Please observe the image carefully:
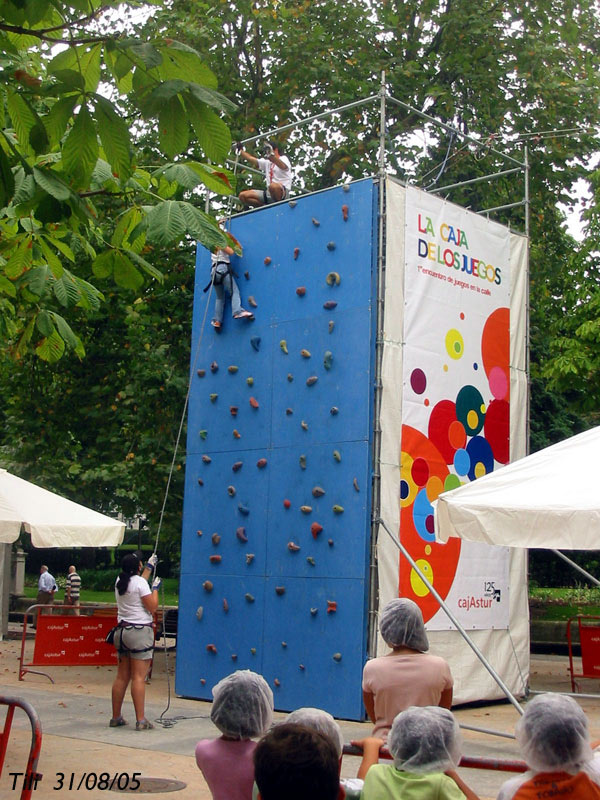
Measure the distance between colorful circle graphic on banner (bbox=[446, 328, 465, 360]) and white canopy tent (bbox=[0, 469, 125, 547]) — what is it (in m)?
4.98

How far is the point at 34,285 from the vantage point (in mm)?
7008

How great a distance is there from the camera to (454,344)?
12742 mm

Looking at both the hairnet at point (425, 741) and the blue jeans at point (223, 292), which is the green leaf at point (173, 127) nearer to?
the hairnet at point (425, 741)

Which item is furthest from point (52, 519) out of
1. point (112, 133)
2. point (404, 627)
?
point (112, 133)

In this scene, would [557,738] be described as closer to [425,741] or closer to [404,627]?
[425,741]

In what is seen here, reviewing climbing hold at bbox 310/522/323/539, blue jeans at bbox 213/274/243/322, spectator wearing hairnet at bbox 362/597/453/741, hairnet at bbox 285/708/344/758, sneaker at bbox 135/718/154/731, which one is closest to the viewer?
hairnet at bbox 285/708/344/758

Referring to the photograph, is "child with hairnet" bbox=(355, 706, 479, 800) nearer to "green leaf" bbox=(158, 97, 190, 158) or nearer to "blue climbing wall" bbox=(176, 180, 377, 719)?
"green leaf" bbox=(158, 97, 190, 158)

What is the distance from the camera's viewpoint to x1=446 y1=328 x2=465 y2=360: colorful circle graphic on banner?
1266 cm

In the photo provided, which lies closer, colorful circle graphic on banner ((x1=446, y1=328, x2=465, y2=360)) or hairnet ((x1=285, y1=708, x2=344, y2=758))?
hairnet ((x1=285, y1=708, x2=344, y2=758))

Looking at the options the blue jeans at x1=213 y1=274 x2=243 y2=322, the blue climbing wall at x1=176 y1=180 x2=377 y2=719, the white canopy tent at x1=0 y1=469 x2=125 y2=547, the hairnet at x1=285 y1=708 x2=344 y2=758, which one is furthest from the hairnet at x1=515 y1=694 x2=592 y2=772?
the blue jeans at x1=213 y1=274 x2=243 y2=322

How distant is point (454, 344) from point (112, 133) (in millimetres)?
8546

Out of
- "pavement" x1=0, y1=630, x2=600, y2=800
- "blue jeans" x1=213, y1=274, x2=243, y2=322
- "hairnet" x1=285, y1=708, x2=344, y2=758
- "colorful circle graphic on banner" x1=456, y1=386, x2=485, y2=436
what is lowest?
"pavement" x1=0, y1=630, x2=600, y2=800

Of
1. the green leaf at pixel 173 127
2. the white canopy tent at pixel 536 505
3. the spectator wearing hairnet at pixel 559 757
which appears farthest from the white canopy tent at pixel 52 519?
the spectator wearing hairnet at pixel 559 757

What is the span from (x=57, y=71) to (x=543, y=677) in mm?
14647
